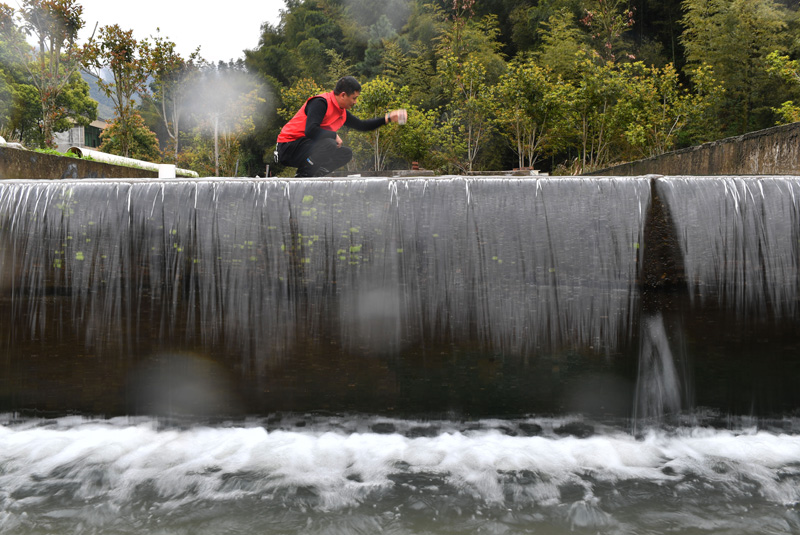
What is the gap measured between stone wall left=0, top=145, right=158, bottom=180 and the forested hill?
16277 millimetres

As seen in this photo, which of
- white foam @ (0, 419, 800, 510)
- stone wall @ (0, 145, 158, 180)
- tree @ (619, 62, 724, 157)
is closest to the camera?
white foam @ (0, 419, 800, 510)

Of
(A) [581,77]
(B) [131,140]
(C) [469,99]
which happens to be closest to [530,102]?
(A) [581,77]

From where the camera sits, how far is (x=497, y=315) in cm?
371

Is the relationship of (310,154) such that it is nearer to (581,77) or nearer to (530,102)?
(530,102)

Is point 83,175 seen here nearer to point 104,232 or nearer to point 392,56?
Result: point 104,232

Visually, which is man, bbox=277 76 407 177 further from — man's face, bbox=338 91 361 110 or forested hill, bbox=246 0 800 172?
forested hill, bbox=246 0 800 172

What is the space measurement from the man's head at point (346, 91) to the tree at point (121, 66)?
19.5 m

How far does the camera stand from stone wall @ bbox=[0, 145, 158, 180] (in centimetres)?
603

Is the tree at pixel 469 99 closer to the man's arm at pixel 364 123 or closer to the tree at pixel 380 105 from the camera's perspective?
the tree at pixel 380 105

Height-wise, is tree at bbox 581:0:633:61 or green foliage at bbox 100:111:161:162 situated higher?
tree at bbox 581:0:633:61

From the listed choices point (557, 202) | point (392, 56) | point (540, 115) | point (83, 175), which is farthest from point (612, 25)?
point (557, 202)

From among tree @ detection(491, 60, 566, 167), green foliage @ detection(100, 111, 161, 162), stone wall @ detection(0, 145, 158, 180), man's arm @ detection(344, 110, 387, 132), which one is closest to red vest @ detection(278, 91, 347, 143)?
man's arm @ detection(344, 110, 387, 132)

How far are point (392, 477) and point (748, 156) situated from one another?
224 inches

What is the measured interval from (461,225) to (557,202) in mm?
622
